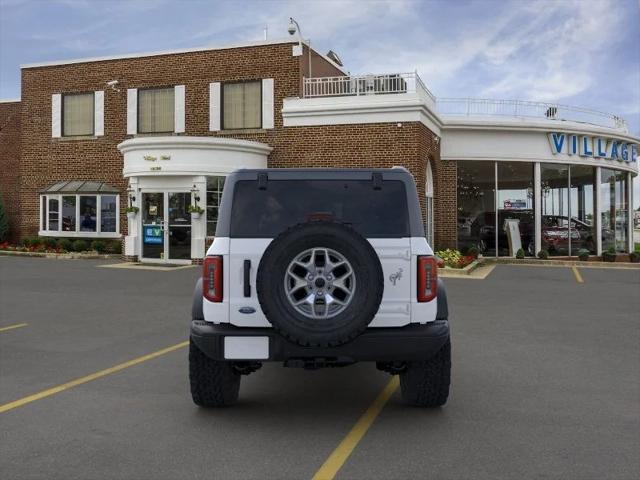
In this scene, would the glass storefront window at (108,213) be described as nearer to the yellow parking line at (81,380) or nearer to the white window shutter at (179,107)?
the white window shutter at (179,107)

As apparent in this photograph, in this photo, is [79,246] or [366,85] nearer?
[366,85]

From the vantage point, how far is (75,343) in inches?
309

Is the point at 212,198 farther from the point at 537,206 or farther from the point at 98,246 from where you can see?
the point at 537,206

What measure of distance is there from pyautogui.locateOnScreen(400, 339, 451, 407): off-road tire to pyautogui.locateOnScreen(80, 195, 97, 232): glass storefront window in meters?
20.9

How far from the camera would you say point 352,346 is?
4.45 meters

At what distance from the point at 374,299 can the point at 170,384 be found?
262 centimetres

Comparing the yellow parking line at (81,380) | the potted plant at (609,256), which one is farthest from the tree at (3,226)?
the potted plant at (609,256)

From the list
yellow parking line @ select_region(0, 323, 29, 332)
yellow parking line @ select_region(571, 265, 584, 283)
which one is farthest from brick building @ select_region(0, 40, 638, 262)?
yellow parking line @ select_region(0, 323, 29, 332)

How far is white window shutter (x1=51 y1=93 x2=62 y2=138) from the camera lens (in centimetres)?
2491

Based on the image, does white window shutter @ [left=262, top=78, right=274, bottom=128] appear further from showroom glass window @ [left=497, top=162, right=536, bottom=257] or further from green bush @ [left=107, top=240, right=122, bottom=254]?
showroom glass window @ [left=497, top=162, right=536, bottom=257]

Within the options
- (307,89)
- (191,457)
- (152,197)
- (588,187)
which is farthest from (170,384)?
(588,187)

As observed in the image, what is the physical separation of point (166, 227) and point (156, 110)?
19.3 ft

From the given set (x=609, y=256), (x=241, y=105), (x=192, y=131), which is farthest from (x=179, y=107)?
(x=609, y=256)

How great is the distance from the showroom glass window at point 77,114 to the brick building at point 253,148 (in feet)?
0.15
